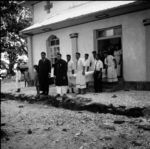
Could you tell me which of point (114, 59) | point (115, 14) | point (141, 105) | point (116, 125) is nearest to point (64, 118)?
point (116, 125)

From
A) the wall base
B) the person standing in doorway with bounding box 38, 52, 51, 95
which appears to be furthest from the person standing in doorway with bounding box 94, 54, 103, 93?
the person standing in doorway with bounding box 38, 52, 51, 95

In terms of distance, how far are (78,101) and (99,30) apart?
14.1 feet

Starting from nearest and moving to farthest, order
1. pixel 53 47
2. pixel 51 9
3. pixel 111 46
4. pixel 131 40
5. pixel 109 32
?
pixel 131 40, pixel 109 32, pixel 111 46, pixel 53 47, pixel 51 9

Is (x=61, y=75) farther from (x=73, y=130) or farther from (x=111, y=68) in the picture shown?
(x=73, y=130)

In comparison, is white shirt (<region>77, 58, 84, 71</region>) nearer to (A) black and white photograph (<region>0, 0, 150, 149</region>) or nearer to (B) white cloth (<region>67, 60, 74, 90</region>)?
(A) black and white photograph (<region>0, 0, 150, 149</region>)

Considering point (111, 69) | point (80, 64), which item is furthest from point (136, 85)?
point (80, 64)

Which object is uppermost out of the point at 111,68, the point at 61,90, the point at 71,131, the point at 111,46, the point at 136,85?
the point at 111,46

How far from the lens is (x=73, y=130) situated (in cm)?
530

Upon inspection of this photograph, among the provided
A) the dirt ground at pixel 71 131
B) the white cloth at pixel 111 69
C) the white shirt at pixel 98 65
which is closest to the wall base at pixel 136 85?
the white cloth at pixel 111 69

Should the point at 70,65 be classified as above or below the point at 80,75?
above

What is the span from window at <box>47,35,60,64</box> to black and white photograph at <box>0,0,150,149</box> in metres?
0.06

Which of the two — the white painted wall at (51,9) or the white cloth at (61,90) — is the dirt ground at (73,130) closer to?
the white cloth at (61,90)

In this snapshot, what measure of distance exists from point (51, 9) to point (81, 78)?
21.2 feet

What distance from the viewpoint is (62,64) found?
9.00 m
